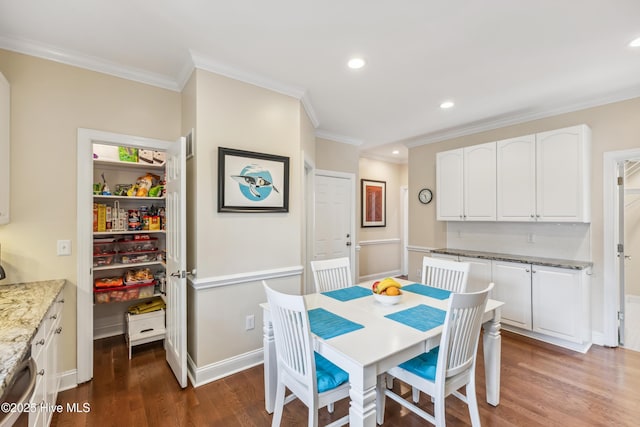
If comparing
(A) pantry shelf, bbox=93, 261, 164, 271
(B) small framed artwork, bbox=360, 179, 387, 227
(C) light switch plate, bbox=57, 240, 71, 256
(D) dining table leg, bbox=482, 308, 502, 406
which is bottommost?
(D) dining table leg, bbox=482, 308, 502, 406

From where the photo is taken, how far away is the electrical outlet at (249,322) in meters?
2.62

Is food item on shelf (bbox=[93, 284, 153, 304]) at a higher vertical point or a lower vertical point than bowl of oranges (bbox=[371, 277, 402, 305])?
lower

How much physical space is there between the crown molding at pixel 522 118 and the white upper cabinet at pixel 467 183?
408 millimetres

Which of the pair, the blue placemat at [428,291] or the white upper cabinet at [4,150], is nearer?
the white upper cabinet at [4,150]

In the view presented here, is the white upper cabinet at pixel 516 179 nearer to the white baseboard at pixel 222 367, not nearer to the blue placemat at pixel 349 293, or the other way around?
the blue placemat at pixel 349 293

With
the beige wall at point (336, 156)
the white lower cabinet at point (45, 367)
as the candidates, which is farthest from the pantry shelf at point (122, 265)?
the beige wall at point (336, 156)

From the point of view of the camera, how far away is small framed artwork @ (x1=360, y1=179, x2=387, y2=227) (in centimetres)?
568

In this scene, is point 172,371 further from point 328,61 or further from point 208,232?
point 328,61

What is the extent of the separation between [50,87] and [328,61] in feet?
7.05

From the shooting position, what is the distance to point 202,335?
7.86 ft

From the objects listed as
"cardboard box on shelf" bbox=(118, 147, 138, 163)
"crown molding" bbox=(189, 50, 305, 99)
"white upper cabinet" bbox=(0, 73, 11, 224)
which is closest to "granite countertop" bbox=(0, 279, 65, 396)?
"white upper cabinet" bbox=(0, 73, 11, 224)

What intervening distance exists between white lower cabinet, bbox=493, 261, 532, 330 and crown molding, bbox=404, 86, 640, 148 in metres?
1.77

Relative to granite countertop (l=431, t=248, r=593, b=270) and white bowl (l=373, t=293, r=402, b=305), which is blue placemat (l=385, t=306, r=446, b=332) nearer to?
white bowl (l=373, t=293, r=402, b=305)

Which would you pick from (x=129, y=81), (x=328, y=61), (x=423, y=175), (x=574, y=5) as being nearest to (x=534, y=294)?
(x=423, y=175)
